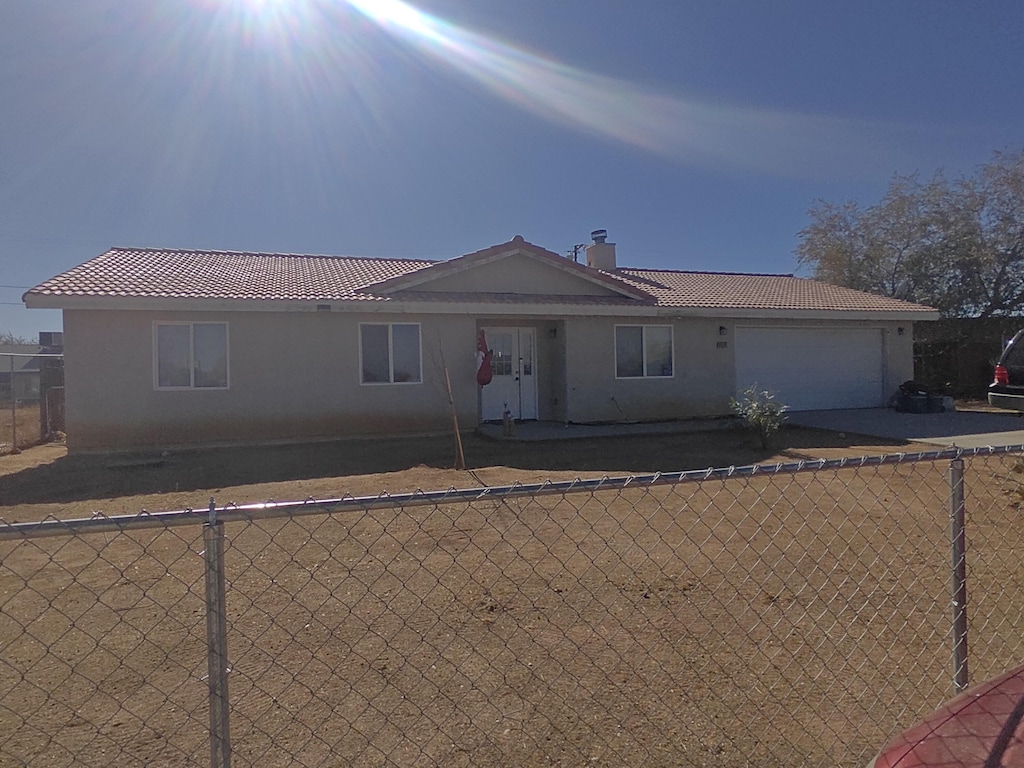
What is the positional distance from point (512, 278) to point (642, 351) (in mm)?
3332

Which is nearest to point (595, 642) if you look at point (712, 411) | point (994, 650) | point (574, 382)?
point (994, 650)

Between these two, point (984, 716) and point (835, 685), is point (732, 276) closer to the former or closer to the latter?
point (835, 685)

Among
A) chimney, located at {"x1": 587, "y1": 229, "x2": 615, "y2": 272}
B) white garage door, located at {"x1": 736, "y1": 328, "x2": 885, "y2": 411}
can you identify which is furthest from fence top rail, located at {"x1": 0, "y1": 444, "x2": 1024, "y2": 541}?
chimney, located at {"x1": 587, "y1": 229, "x2": 615, "y2": 272}

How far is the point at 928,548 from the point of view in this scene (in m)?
5.52

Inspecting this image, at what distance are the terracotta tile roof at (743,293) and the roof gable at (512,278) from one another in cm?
148

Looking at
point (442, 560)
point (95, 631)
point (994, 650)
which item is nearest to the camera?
point (994, 650)

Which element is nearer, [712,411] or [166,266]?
[166,266]

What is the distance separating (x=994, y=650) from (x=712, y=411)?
12.3 metres

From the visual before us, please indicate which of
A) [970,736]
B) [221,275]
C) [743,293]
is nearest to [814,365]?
[743,293]

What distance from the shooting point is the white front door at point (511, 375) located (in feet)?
49.4

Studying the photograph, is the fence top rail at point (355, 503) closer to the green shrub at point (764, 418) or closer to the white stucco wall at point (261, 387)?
the green shrub at point (764, 418)

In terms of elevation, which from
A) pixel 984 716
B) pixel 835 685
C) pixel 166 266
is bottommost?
pixel 835 685

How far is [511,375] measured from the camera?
15.2m

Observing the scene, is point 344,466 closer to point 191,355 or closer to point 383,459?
point 383,459
